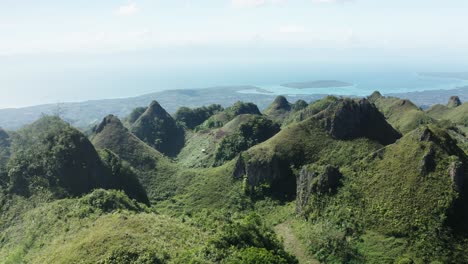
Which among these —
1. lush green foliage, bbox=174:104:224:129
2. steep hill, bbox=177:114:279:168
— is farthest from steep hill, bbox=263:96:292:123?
steep hill, bbox=177:114:279:168

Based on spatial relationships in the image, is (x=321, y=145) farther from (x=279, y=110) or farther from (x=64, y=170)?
(x=279, y=110)

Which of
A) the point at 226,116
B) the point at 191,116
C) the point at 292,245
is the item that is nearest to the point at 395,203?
the point at 292,245

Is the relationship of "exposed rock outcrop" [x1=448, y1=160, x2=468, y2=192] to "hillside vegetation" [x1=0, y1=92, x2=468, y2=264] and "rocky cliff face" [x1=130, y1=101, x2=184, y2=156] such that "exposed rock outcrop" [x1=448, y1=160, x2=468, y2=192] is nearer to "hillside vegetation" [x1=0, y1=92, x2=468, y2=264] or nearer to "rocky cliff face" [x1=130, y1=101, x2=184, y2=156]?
"hillside vegetation" [x1=0, y1=92, x2=468, y2=264]

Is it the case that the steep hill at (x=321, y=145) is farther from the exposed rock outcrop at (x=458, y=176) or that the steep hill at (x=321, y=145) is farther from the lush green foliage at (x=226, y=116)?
the lush green foliage at (x=226, y=116)

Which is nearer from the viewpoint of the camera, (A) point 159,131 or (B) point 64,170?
(B) point 64,170

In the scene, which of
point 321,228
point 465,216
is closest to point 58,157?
point 321,228
